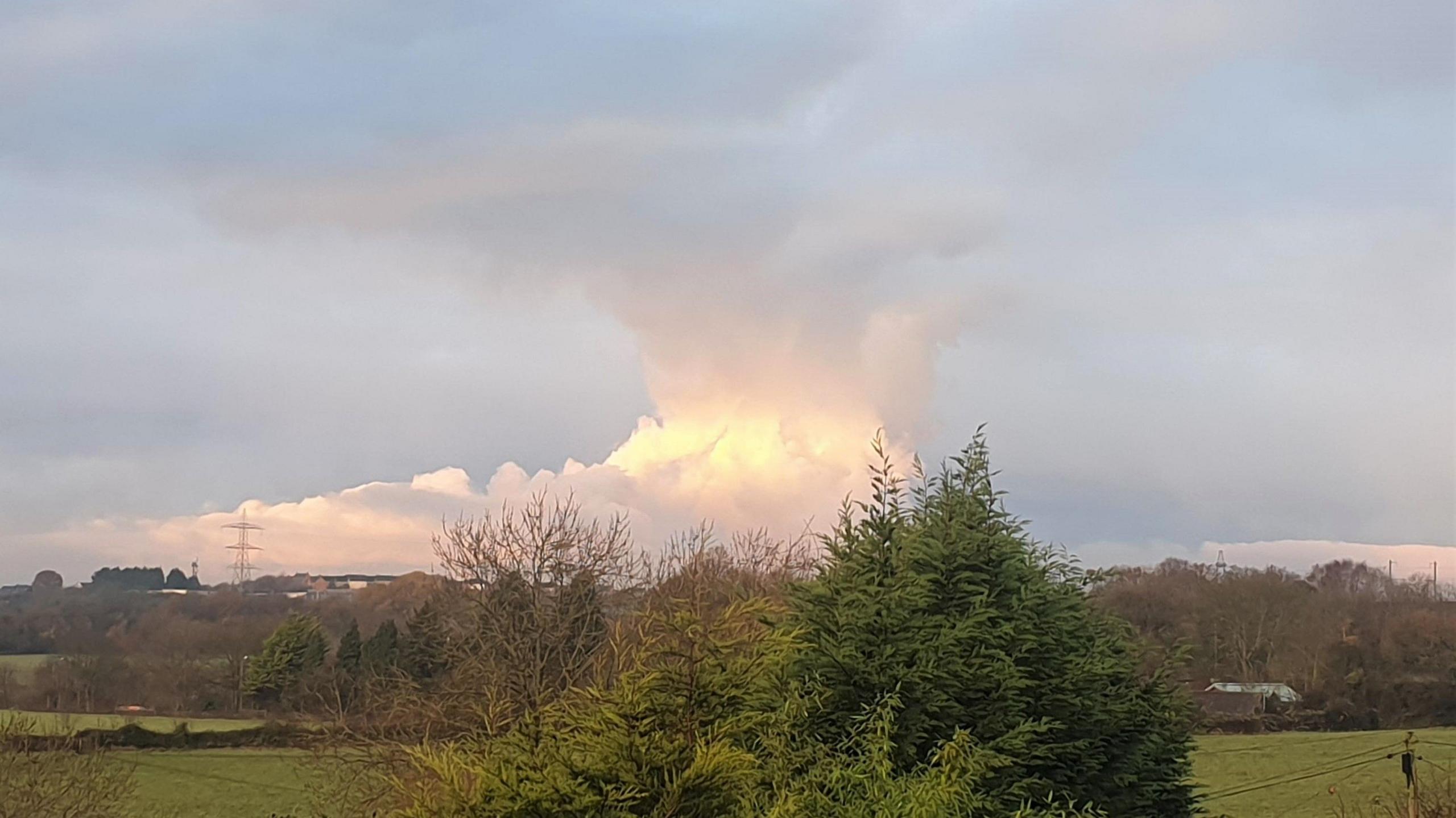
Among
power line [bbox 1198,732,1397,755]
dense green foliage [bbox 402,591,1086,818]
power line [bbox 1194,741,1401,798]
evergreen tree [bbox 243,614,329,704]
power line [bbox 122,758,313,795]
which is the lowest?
power line [bbox 1198,732,1397,755]

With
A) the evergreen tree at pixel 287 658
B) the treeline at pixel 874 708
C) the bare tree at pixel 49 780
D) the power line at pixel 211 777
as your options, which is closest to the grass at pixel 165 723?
the evergreen tree at pixel 287 658

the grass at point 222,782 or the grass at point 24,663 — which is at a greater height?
the grass at point 24,663

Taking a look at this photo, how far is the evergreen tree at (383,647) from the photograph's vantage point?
4003 centimetres

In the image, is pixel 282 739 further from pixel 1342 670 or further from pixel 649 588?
pixel 1342 670

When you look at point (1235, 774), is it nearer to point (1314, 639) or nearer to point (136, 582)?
point (1314, 639)

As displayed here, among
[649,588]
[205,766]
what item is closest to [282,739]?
[205,766]

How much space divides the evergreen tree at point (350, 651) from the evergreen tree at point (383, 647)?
304 millimetres

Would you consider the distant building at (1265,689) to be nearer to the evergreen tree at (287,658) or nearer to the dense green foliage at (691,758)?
the evergreen tree at (287,658)

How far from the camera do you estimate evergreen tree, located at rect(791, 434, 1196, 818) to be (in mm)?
10977

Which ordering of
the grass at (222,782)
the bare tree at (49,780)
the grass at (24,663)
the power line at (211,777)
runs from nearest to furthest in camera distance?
the bare tree at (49,780)
the grass at (222,782)
the power line at (211,777)
the grass at (24,663)

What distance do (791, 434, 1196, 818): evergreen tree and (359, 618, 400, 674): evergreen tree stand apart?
28.3m

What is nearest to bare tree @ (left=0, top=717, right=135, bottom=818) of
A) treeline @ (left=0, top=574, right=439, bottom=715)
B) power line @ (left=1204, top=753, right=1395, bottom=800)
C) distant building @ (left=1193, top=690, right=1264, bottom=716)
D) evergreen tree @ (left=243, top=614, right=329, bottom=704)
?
treeline @ (left=0, top=574, right=439, bottom=715)

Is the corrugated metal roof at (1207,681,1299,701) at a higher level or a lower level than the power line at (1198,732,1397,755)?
higher

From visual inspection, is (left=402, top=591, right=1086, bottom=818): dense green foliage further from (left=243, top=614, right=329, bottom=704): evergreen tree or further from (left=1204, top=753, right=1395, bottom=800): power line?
(left=243, top=614, right=329, bottom=704): evergreen tree
